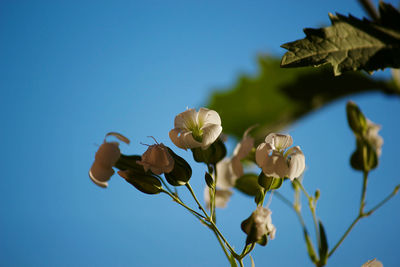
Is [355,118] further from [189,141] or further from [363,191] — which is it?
[189,141]

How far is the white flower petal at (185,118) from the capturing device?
1.34 ft

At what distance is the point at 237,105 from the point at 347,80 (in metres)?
0.32

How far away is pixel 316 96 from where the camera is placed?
2.96 feet

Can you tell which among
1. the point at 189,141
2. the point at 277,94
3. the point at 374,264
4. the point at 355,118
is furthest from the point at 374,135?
the point at 277,94

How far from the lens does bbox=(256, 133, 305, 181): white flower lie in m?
0.40

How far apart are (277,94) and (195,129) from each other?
685mm

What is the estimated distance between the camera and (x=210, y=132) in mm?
403

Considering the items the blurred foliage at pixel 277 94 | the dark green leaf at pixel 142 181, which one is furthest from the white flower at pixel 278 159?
the blurred foliage at pixel 277 94

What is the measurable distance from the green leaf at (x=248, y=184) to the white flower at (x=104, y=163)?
0.16 meters

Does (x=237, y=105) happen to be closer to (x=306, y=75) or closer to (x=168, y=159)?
(x=306, y=75)

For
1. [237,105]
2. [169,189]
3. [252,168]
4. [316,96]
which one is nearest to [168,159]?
[169,189]

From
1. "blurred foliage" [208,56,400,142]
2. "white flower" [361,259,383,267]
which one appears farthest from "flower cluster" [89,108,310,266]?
"blurred foliage" [208,56,400,142]

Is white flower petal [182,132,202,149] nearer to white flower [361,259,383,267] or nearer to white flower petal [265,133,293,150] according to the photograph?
white flower petal [265,133,293,150]

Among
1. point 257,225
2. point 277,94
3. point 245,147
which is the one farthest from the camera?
point 277,94
